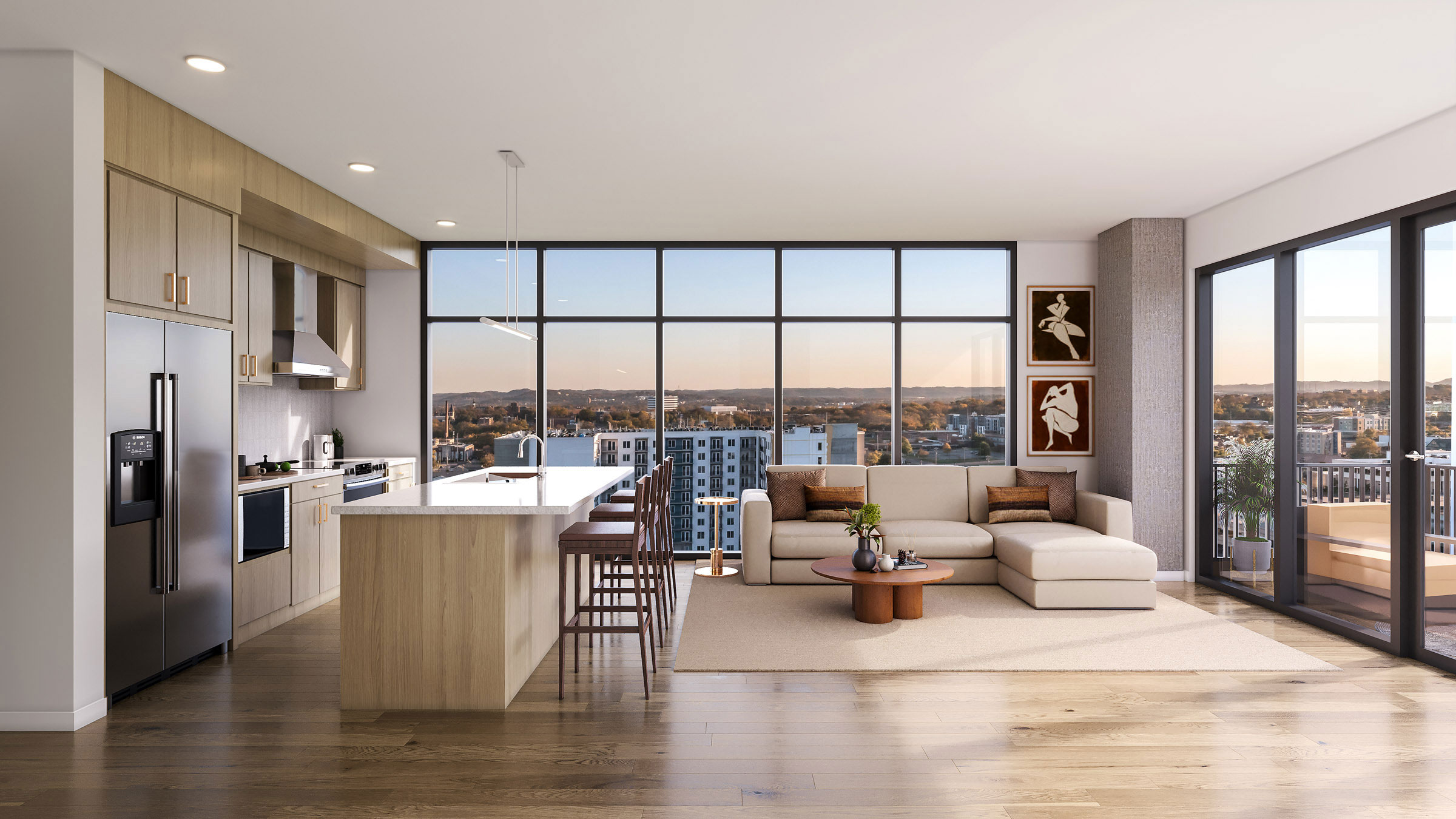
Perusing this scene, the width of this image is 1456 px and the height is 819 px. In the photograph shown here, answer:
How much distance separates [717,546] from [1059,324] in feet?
11.4

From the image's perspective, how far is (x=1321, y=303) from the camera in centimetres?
487

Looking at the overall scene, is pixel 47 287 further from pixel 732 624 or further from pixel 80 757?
pixel 732 624

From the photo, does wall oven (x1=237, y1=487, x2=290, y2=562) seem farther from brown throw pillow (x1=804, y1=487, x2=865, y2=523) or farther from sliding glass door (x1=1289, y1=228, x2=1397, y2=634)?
sliding glass door (x1=1289, y1=228, x2=1397, y2=634)

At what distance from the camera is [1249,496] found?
18.1 ft

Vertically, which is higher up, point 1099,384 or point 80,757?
point 1099,384

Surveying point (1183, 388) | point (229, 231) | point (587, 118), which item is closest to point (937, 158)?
point (587, 118)

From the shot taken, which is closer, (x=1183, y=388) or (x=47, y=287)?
(x=47, y=287)

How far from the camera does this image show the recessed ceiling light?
10.8 ft

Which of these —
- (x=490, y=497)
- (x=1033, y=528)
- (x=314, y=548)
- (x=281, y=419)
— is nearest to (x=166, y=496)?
(x=490, y=497)

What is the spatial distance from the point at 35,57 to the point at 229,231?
3.71ft

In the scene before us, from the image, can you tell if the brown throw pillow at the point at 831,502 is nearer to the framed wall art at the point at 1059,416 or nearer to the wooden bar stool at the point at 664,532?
the wooden bar stool at the point at 664,532

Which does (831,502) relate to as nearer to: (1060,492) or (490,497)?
(1060,492)

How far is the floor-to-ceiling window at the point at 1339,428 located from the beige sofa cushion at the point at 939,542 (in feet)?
5.61

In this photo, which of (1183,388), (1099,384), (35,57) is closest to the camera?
(35,57)
